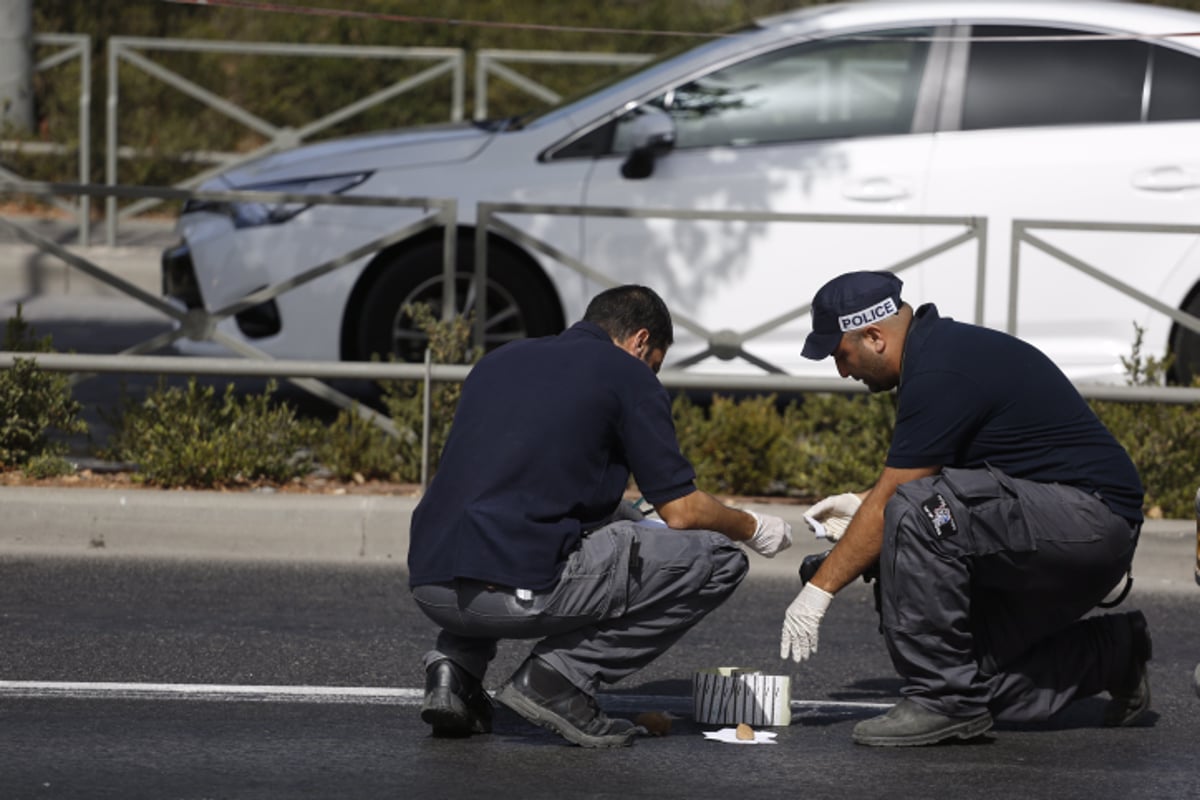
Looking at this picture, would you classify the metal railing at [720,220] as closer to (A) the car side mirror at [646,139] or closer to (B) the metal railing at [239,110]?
(A) the car side mirror at [646,139]

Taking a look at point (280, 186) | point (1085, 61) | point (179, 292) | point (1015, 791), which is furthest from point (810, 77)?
point (1015, 791)

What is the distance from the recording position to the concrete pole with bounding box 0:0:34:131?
13.3 meters

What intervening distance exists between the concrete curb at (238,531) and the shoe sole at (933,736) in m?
2.17

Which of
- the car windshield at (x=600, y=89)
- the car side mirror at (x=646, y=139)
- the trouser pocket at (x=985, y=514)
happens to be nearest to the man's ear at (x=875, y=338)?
the trouser pocket at (x=985, y=514)

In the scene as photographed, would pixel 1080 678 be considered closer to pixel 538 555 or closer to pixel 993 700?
pixel 993 700

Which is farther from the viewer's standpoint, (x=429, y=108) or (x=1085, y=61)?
(x=429, y=108)

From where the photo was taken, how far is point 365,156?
345 inches

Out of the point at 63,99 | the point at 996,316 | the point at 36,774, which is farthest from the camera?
the point at 63,99

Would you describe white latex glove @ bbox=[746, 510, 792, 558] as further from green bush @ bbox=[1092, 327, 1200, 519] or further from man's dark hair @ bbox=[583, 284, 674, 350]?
green bush @ bbox=[1092, 327, 1200, 519]

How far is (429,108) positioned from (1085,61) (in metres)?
7.01

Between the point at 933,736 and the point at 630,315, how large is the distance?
4.14 feet

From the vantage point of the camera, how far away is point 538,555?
4754 millimetres

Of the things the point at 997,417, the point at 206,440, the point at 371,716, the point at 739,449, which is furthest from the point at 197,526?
the point at 997,417

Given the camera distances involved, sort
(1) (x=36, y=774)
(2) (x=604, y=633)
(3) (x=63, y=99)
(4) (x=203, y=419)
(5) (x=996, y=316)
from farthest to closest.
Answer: (3) (x=63, y=99) < (5) (x=996, y=316) < (4) (x=203, y=419) < (2) (x=604, y=633) < (1) (x=36, y=774)
